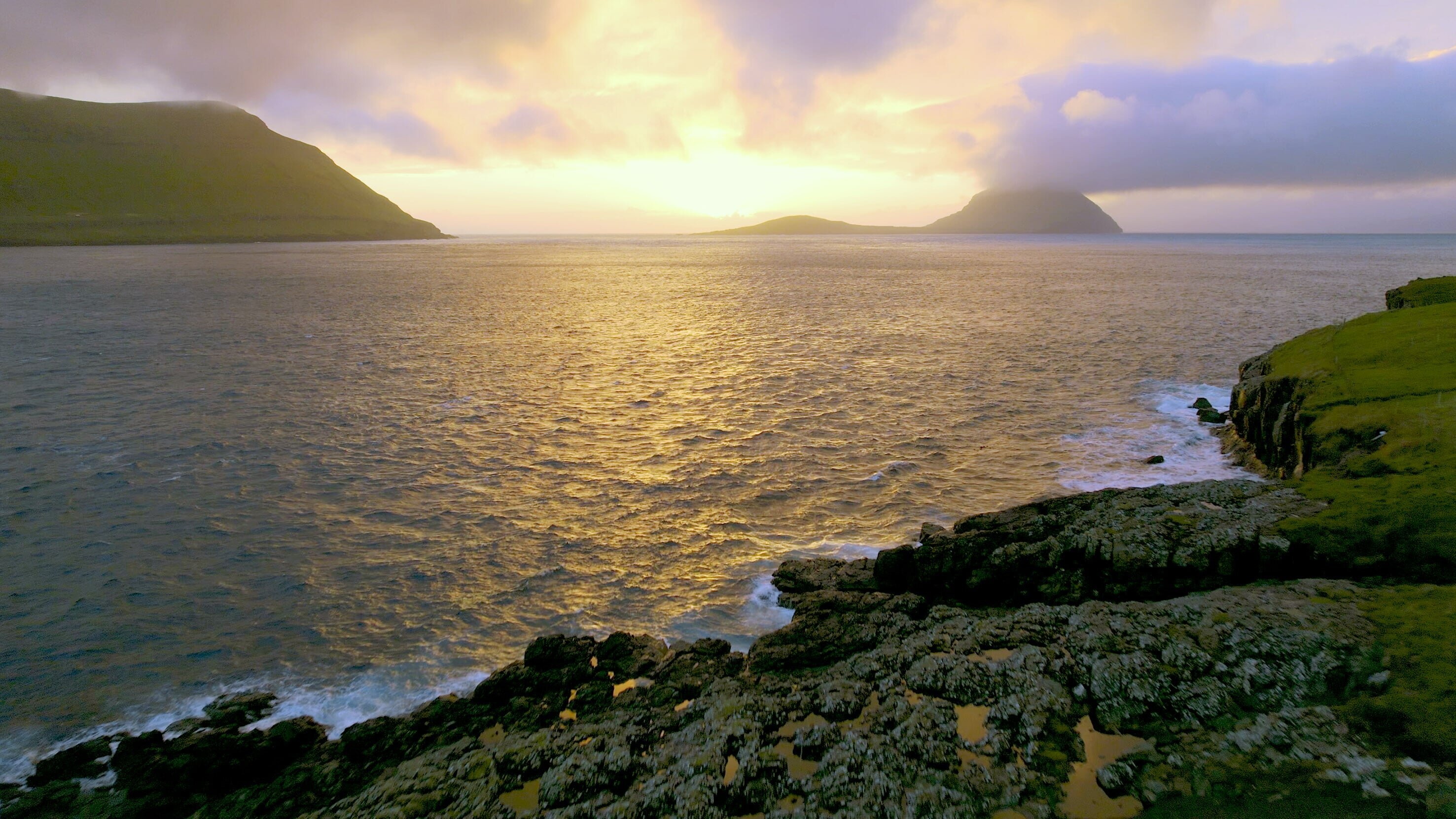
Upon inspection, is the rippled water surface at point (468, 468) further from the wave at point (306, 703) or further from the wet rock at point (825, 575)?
the wet rock at point (825, 575)

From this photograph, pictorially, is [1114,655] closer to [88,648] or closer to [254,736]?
[254,736]

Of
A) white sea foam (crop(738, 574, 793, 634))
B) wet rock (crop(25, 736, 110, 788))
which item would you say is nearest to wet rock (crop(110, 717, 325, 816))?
wet rock (crop(25, 736, 110, 788))

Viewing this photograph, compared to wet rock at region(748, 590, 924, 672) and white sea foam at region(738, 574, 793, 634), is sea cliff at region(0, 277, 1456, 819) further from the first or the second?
white sea foam at region(738, 574, 793, 634)

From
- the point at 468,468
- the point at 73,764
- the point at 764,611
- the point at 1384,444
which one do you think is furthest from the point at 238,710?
the point at 1384,444

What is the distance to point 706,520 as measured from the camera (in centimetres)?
2398

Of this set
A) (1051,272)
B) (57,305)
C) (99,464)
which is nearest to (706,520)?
(99,464)

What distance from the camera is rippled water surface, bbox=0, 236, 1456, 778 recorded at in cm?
1748

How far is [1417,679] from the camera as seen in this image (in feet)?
34.2

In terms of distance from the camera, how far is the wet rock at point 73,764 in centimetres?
1288

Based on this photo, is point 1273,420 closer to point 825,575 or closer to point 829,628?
point 825,575

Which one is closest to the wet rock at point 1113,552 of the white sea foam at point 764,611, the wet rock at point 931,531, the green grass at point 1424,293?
the white sea foam at point 764,611

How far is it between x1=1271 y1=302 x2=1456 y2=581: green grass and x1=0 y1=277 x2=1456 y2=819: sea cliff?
0.29ft

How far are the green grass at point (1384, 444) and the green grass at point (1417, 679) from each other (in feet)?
6.81

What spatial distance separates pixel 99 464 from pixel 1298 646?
3902 cm
